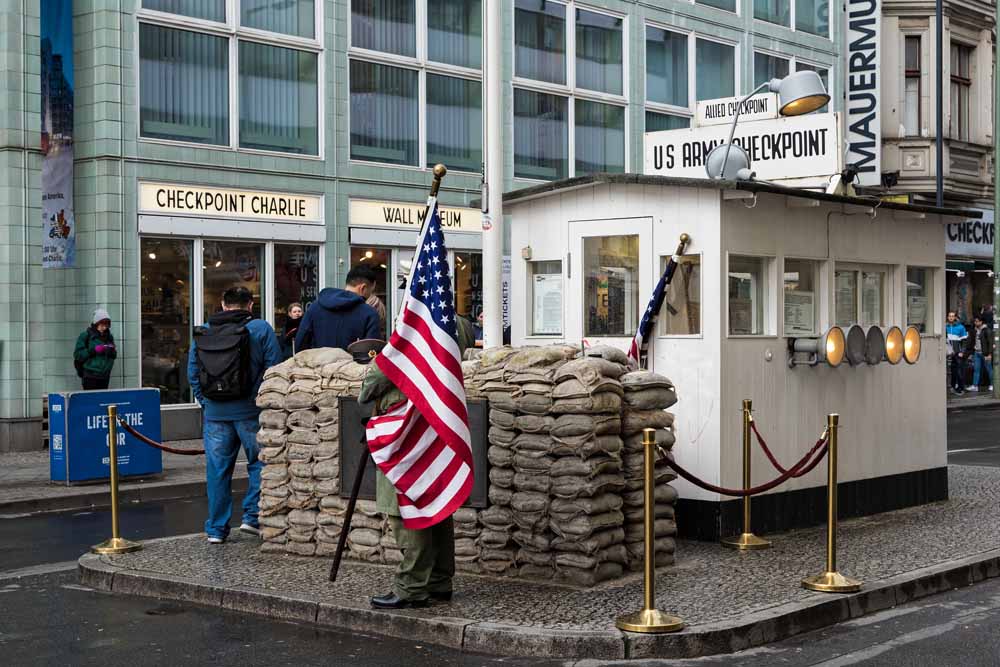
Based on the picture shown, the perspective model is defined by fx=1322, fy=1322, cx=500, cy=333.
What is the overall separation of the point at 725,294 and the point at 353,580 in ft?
11.6

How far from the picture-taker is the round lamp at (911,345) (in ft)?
38.0

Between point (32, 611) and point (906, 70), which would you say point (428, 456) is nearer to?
point (32, 611)

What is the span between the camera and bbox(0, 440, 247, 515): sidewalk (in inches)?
529

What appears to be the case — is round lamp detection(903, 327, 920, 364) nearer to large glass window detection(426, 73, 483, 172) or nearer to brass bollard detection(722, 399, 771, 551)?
brass bollard detection(722, 399, 771, 551)

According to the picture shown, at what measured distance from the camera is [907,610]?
8.11 meters

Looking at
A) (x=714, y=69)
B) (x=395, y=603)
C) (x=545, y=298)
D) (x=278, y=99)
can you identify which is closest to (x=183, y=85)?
(x=278, y=99)

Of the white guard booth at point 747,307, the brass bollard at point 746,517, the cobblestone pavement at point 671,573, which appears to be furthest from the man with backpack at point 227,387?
the brass bollard at point 746,517

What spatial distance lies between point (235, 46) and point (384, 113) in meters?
3.06

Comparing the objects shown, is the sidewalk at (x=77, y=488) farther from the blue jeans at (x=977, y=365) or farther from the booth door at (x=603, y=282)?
the blue jeans at (x=977, y=365)

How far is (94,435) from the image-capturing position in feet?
48.3

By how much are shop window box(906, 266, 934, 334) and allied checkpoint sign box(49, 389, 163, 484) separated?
8481 mm

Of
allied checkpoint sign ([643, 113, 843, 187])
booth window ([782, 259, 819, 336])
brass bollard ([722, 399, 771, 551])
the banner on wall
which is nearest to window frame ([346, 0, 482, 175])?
the banner on wall

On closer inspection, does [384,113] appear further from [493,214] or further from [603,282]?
[603,282]

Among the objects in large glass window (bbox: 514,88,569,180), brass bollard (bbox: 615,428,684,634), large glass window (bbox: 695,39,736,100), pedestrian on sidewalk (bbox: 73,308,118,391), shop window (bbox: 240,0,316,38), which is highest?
large glass window (bbox: 695,39,736,100)
